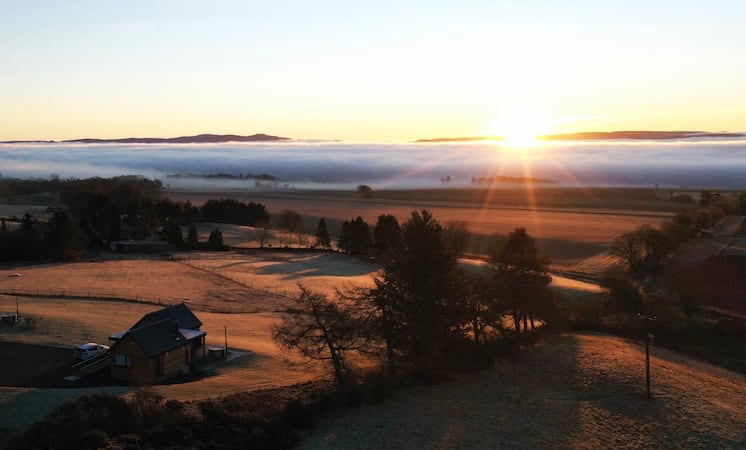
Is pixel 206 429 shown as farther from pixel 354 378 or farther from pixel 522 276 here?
pixel 522 276

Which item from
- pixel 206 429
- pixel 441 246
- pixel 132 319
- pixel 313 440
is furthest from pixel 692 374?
pixel 132 319

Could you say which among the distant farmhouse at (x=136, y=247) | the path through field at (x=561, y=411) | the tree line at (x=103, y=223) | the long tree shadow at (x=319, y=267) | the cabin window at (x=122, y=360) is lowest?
the path through field at (x=561, y=411)

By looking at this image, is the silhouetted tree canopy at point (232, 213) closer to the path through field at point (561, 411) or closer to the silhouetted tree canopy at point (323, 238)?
the silhouetted tree canopy at point (323, 238)

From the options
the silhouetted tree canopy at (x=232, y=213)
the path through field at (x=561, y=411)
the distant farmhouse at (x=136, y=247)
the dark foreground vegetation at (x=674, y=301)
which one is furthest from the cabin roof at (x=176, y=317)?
the silhouetted tree canopy at (x=232, y=213)

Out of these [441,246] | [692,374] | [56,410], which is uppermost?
[441,246]

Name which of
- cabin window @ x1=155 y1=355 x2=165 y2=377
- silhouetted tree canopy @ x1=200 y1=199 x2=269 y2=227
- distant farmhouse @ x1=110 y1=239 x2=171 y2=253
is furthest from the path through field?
silhouetted tree canopy @ x1=200 y1=199 x2=269 y2=227

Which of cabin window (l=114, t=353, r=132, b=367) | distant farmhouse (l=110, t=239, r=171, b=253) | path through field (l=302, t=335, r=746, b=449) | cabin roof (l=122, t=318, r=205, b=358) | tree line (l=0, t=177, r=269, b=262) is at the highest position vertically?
tree line (l=0, t=177, r=269, b=262)

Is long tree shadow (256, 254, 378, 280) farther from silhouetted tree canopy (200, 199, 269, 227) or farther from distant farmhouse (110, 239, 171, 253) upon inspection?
silhouetted tree canopy (200, 199, 269, 227)
